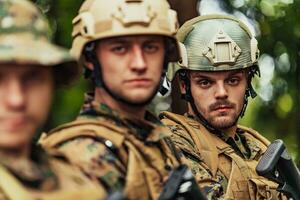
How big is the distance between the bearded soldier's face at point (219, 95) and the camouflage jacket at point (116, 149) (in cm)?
169

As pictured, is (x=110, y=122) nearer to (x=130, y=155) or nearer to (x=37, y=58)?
(x=130, y=155)

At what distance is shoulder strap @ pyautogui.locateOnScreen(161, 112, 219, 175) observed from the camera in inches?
243

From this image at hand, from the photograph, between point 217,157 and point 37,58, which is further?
point 217,157

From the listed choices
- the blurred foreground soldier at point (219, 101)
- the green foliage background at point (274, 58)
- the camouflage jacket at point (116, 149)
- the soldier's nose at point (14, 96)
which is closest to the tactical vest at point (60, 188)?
the soldier's nose at point (14, 96)

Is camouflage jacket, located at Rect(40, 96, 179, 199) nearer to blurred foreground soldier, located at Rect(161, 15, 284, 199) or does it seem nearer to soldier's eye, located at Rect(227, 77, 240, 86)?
blurred foreground soldier, located at Rect(161, 15, 284, 199)

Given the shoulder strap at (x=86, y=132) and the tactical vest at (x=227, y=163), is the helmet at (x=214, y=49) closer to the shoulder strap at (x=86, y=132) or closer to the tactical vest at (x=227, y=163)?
the tactical vest at (x=227, y=163)

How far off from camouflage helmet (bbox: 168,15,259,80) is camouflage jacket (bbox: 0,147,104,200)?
9.34 ft

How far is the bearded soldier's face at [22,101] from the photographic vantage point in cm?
332

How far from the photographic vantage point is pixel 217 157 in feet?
20.6

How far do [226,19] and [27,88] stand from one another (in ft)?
11.5

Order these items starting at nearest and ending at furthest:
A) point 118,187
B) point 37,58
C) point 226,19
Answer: point 37,58 → point 118,187 → point 226,19

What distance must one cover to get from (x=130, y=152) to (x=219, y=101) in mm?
2058

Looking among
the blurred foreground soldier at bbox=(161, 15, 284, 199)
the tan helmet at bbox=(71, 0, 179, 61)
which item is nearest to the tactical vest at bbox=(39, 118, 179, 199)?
the tan helmet at bbox=(71, 0, 179, 61)

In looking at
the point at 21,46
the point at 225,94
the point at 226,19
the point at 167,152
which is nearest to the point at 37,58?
the point at 21,46
